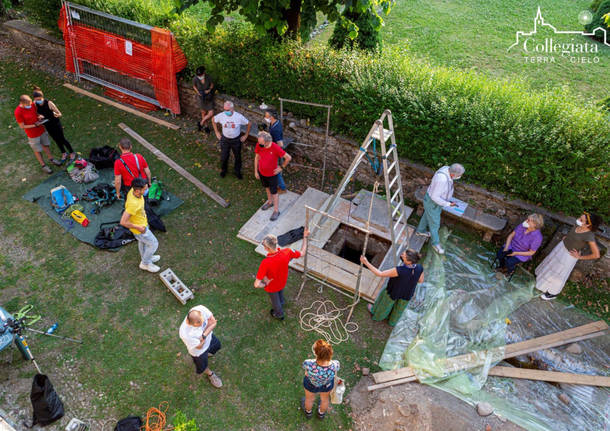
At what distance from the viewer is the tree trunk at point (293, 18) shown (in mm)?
9910

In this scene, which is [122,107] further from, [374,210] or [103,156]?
[374,210]

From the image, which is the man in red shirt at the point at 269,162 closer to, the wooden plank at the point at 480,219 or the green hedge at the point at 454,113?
the green hedge at the point at 454,113

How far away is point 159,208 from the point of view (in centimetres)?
883

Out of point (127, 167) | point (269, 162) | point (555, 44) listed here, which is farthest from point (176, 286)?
point (555, 44)

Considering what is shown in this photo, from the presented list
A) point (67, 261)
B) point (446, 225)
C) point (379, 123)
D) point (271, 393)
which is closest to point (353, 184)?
Result: point (446, 225)

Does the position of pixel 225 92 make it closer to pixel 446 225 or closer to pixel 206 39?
pixel 206 39

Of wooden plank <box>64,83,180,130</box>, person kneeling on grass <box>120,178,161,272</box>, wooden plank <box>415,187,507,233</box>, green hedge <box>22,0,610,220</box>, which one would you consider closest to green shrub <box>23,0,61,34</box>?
wooden plank <box>64,83,180,130</box>

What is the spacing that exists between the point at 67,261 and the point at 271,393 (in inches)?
185

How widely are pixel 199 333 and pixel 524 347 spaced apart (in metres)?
→ 5.16

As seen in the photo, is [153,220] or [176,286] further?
[153,220]

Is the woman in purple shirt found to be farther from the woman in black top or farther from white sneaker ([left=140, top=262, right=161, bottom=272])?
the woman in black top

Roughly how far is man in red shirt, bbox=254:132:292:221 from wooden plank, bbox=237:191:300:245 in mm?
174

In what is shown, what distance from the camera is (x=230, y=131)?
8906 mm

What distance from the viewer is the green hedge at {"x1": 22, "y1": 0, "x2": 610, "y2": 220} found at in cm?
750
